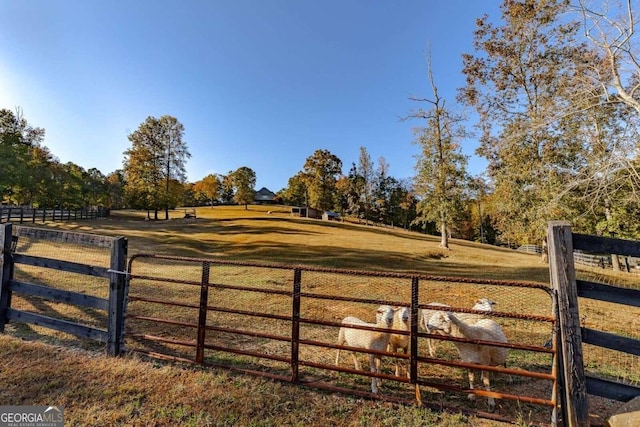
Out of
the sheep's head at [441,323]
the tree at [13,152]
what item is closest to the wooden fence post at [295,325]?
the sheep's head at [441,323]

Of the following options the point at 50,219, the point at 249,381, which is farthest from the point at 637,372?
the point at 50,219

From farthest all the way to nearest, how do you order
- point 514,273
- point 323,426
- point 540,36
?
1. point 540,36
2. point 514,273
3. point 323,426

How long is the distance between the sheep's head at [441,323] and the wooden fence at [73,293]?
435 centimetres

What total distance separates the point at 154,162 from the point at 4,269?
1367 inches

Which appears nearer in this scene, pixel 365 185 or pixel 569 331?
pixel 569 331

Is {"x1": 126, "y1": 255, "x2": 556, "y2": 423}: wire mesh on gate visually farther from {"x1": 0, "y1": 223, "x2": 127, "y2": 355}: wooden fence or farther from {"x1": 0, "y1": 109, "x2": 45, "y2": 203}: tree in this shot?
{"x1": 0, "y1": 109, "x2": 45, "y2": 203}: tree

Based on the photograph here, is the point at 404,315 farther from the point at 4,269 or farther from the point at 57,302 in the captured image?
the point at 4,269

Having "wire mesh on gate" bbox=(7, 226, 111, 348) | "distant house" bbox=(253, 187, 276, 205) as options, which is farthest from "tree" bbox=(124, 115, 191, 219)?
"distant house" bbox=(253, 187, 276, 205)

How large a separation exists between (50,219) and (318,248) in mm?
25942

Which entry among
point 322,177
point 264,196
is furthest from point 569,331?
point 264,196

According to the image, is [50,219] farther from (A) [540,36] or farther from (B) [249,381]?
(A) [540,36]

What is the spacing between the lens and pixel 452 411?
3256mm

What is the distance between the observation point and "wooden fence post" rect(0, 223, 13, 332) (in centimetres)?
495

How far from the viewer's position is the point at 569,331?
9.48 ft
